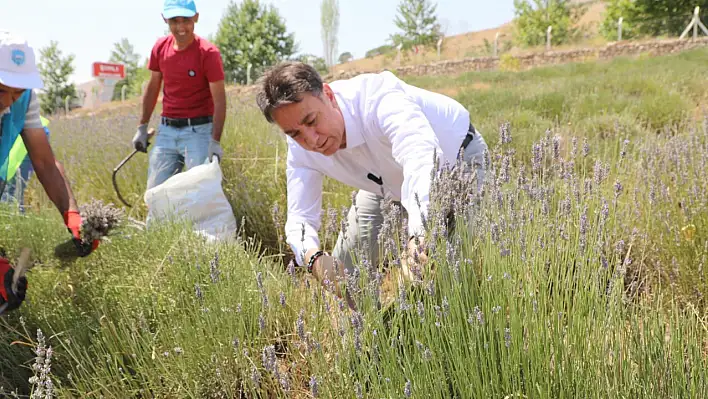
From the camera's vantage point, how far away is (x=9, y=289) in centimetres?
178

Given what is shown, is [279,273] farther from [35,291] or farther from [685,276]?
[685,276]

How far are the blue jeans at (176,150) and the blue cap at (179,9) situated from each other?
2.37 ft

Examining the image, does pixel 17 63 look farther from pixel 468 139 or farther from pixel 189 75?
pixel 468 139

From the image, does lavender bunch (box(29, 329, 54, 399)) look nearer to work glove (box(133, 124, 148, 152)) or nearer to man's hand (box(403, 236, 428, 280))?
man's hand (box(403, 236, 428, 280))

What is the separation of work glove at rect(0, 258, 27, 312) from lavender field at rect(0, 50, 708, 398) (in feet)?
0.33

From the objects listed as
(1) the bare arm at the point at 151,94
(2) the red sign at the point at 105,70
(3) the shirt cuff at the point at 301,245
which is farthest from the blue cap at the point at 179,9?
(2) the red sign at the point at 105,70

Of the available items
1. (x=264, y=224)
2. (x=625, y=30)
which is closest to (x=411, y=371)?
(x=264, y=224)

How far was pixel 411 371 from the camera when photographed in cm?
109

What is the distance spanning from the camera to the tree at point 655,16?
22.8 meters

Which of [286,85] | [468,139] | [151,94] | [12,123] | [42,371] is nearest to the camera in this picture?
[42,371]

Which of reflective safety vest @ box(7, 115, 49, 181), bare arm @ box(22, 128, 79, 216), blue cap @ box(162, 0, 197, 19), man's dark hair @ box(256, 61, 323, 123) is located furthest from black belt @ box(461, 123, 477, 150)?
reflective safety vest @ box(7, 115, 49, 181)

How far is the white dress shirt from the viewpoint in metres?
1.75

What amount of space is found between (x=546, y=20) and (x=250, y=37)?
16874 mm

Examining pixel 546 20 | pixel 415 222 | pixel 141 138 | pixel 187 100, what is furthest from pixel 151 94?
pixel 546 20
